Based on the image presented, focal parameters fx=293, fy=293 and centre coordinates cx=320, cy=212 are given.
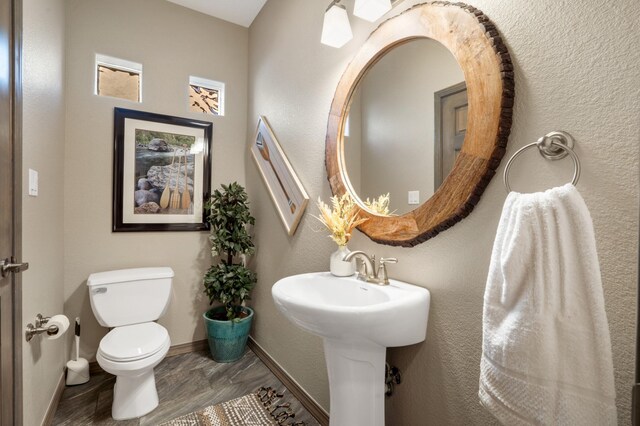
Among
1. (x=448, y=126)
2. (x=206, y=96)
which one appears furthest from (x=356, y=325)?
(x=206, y=96)

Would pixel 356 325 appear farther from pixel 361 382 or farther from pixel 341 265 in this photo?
pixel 341 265

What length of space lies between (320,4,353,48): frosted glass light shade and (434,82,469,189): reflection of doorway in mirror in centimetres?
62

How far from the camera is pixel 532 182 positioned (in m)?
0.84

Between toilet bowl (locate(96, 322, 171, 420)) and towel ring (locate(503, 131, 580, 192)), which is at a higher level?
towel ring (locate(503, 131, 580, 192))

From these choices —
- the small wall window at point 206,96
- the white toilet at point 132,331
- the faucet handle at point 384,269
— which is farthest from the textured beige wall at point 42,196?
the faucet handle at point 384,269

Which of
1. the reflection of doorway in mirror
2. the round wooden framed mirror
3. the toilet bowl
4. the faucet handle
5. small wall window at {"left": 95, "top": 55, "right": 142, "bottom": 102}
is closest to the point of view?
the round wooden framed mirror

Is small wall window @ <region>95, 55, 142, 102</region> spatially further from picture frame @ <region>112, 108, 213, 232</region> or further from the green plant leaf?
the green plant leaf

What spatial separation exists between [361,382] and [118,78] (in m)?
2.80

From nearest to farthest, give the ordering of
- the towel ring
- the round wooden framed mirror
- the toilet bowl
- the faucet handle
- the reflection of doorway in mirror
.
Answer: the towel ring, the round wooden framed mirror, the reflection of doorway in mirror, the faucet handle, the toilet bowl

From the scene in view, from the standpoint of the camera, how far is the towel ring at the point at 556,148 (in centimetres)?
75

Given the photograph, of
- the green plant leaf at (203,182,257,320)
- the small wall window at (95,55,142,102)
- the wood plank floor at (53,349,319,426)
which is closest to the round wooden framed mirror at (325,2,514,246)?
the green plant leaf at (203,182,257,320)

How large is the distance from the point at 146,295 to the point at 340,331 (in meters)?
1.76

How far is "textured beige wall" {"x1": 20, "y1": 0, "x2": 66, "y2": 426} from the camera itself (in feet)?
4.16

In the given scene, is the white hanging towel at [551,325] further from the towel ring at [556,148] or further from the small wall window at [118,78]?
the small wall window at [118,78]
